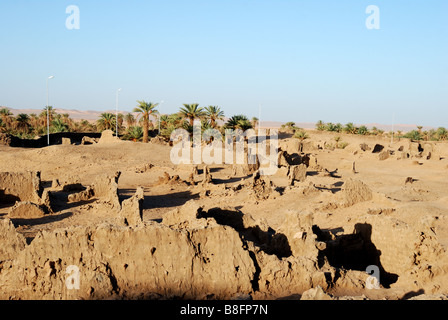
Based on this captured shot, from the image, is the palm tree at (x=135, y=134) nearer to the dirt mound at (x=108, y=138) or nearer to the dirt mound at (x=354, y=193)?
the dirt mound at (x=108, y=138)

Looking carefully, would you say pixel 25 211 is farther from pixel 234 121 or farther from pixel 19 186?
pixel 234 121

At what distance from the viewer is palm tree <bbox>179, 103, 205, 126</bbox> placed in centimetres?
3650

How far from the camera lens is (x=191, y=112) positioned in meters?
36.6

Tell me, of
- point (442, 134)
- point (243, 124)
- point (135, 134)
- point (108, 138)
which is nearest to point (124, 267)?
point (108, 138)

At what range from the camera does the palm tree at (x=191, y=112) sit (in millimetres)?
36500

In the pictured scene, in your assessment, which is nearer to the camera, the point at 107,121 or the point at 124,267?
the point at 124,267

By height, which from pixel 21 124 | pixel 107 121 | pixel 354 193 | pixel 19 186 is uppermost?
pixel 107 121

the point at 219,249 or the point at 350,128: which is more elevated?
the point at 350,128

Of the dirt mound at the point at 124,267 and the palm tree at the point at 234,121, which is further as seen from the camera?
the palm tree at the point at 234,121

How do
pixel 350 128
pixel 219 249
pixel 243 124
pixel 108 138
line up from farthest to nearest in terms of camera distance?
pixel 350 128, pixel 243 124, pixel 108 138, pixel 219 249

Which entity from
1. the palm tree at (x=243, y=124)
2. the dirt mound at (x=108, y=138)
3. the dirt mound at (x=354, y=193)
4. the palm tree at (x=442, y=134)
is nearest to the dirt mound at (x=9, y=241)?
the dirt mound at (x=354, y=193)

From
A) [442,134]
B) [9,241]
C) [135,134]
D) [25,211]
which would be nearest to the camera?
[9,241]

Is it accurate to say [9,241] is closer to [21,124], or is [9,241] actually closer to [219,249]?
[219,249]
